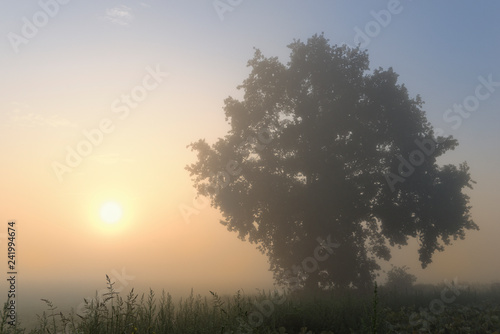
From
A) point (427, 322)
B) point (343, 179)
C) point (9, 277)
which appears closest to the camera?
point (9, 277)

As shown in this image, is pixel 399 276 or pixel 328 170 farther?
pixel 399 276

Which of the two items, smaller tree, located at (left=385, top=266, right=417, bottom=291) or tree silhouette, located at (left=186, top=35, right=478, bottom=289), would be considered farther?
smaller tree, located at (left=385, top=266, right=417, bottom=291)

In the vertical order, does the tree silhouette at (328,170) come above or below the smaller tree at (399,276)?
above

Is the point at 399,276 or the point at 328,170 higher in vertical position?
the point at 328,170

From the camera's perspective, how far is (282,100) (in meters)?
24.5

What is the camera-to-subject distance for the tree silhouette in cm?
2211

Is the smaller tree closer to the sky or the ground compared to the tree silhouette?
Result: closer to the ground

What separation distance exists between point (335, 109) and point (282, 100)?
3.69 meters

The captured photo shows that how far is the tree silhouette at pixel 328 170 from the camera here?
22.1 meters

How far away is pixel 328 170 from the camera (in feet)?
72.6

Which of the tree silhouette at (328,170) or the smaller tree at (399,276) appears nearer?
the tree silhouette at (328,170)

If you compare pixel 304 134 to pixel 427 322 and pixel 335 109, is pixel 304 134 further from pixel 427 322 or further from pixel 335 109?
pixel 427 322

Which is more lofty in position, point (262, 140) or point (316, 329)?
point (262, 140)

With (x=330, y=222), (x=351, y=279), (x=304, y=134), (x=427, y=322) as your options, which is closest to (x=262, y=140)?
(x=304, y=134)
